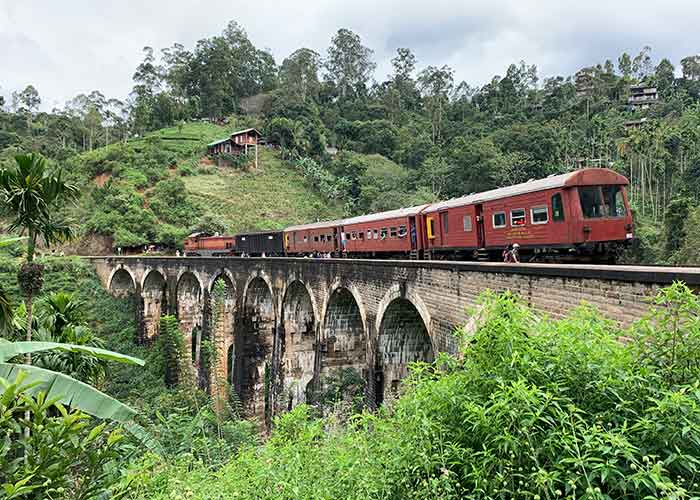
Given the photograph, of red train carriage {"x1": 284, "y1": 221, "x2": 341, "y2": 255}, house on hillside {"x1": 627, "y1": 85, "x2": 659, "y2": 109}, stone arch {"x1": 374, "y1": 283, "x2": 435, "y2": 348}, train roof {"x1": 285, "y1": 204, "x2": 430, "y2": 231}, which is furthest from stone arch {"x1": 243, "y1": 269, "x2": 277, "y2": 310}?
house on hillside {"x1": 627, "y1": 85, "x2": 659, "y2": 109}

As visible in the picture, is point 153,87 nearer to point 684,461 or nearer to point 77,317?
point 77,317

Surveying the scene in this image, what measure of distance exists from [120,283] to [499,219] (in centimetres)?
3264

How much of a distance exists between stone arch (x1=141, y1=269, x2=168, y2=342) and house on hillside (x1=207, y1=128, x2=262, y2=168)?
104 feet

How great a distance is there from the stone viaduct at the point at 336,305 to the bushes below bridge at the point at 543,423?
5.24 feet

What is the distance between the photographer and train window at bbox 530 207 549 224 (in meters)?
9.48

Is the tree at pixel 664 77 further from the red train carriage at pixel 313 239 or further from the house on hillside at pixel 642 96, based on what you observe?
the red train carriage at pixel 313 239

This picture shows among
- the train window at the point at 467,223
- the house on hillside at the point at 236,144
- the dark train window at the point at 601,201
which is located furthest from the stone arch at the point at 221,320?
the house on hillside at the point at 236,144

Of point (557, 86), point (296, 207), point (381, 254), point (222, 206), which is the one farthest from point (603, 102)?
point (381, 254)

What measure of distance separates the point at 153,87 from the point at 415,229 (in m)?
76.4

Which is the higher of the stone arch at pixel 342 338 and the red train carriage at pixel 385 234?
the red train carriage at pixel 385 234

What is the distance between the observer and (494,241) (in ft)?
36.4

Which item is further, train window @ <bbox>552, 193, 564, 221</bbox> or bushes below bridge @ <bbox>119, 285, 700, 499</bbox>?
train window @ <bbox>552, 193, 564, 221</bbox>

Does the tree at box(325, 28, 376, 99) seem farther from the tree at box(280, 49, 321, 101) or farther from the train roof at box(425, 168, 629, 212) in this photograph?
the train roof at box(425, 168, 629, 212)

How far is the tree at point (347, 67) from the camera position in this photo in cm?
8625
